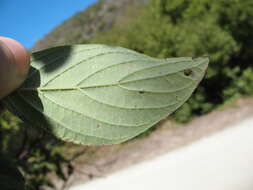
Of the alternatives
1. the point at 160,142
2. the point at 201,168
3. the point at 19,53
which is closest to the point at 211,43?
the point at 160,142

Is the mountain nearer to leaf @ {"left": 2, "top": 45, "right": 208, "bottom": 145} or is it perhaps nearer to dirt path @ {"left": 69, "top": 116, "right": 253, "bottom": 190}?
dirt path @ {"left": 69, "top": 116, "right": 253, "bottom": 190}

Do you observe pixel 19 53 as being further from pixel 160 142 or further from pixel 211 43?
pixel 211 43

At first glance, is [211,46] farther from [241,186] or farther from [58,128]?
[58,128]

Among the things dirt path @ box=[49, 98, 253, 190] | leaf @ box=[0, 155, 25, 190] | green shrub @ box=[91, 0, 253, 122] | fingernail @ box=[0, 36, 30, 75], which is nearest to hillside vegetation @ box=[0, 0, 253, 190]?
green shrub @ box=[91, 0, 253, 122]

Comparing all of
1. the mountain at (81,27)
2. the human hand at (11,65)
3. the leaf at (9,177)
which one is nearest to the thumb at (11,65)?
the human hand at (11,65)

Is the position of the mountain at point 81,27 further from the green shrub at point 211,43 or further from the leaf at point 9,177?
the leaf at point 9,177

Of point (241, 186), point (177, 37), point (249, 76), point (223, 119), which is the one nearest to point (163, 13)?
point (177, 37)
